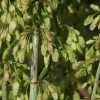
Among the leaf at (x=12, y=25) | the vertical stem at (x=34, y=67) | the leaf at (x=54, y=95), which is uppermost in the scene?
the leaf at (x=12, y=25)

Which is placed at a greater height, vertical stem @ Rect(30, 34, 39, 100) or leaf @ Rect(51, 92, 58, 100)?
vertical stem @ Rect(30, 34, 39, 100)

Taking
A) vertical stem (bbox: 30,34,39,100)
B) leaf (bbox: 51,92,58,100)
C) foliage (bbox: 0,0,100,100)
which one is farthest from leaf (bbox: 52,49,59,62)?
leaf (bbox: 51,92,58,100)

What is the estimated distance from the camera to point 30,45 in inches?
99.3

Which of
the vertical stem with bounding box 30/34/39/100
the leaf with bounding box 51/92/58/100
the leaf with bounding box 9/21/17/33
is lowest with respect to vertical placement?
the leaf with bounding box 51/92/58/100

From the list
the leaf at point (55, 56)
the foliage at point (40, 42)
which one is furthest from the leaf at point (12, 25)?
the leaf at point (55, 56)

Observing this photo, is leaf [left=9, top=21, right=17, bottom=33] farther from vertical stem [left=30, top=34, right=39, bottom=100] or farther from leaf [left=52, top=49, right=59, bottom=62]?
leaf [left=52, top=49, right=59, bottom=62]

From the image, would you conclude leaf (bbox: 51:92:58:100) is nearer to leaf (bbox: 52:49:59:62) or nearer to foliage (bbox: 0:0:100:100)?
foliage (bbox: 0:0:100:100)

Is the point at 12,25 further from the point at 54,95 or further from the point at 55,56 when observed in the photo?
the point at 54,95

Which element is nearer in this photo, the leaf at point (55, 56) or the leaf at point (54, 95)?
the leaf at point (55, 56)

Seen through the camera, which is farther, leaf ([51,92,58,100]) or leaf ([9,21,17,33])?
leaf ([51,92,58,100])

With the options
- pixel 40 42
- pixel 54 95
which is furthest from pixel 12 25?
pixel 54 95

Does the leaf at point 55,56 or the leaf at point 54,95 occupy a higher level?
the leaf at point 55,56

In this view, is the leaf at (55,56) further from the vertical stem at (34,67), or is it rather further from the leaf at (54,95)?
the leaf at (54,95)

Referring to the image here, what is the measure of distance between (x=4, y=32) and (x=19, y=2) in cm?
22
